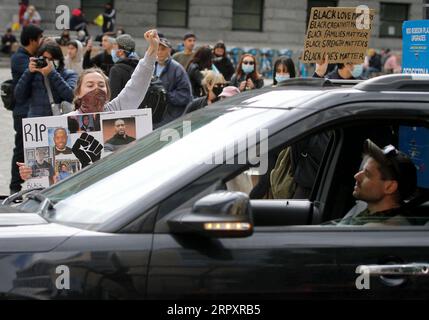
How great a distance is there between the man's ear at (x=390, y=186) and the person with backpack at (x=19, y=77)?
6767 mm

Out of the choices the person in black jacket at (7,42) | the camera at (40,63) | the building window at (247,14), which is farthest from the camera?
the building window at (247,14)

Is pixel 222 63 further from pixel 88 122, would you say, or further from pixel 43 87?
pixel 88 122

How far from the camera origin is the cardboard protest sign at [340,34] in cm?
880

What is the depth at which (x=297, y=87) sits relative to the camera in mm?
4379

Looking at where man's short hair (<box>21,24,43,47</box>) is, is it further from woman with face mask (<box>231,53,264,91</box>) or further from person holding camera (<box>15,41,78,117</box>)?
woman with face mask (<box>231,53,264,91</box>)

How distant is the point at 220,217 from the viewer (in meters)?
3.44

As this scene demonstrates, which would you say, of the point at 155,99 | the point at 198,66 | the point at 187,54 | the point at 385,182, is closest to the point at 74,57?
the point at 187,54

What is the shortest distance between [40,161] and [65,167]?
0.23 meters

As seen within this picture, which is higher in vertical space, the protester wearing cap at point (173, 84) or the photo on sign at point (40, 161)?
the protester wearing cap at point (173, 84)

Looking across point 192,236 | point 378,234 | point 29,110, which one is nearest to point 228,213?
point 192,236

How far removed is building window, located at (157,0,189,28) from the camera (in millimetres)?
37844

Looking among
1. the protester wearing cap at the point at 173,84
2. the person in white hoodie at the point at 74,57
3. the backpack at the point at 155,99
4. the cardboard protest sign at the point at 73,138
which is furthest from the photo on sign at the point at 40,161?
the person in white hoodie at the point at 74,57

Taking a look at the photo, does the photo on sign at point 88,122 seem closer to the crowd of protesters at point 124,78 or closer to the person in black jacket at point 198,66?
the crowd of protesters at point 124,78

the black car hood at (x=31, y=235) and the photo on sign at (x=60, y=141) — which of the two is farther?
the photo on sign at (x=60, y=141)
